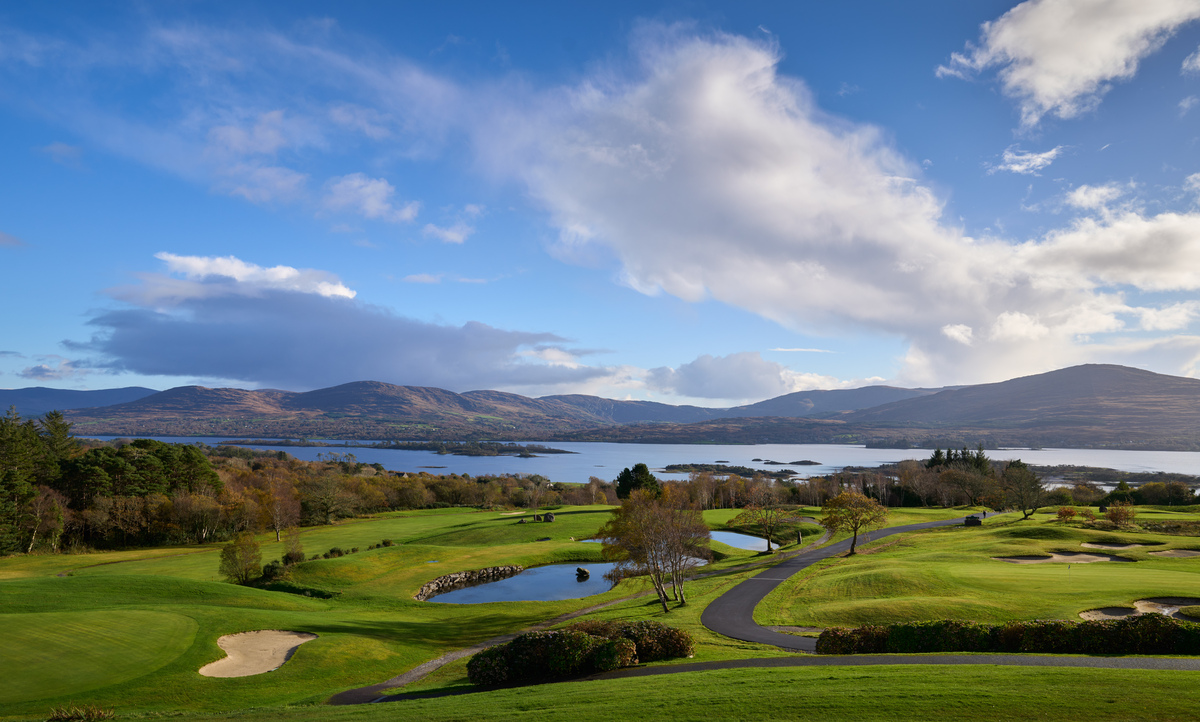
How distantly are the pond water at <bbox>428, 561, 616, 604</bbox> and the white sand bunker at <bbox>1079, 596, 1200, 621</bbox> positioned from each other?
3446 cm

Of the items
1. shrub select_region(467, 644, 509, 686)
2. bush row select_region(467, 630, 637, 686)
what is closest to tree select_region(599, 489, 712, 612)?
bush row select_region(467, 630, 637, 686)

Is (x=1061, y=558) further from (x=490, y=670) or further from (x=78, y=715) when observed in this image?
(x=78, y=715)

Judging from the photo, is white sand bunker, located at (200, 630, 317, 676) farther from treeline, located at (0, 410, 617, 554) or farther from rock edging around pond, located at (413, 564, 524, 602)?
treeline, located at (0, 410, 617, 554)

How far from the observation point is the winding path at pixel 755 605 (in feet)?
88.4

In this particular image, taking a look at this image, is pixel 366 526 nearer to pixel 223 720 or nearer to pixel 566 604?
pixel 566 604

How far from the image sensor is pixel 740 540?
79.5 metres

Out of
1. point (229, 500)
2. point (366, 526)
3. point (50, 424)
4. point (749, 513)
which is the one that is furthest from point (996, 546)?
point (50, 424)

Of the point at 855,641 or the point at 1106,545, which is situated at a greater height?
the point at 855,641

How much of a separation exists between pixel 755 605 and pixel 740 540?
150ft

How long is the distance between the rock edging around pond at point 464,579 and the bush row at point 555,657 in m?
31.0

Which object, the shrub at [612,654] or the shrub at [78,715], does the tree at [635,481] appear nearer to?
the shrub at [612,654]

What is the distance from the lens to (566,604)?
43031 mm

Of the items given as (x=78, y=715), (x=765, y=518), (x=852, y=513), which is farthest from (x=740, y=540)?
(x=78, y=715)

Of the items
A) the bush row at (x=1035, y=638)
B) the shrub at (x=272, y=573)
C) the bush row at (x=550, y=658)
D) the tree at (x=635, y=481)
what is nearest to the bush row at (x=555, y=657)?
the bush row at (x=550, y=658)
